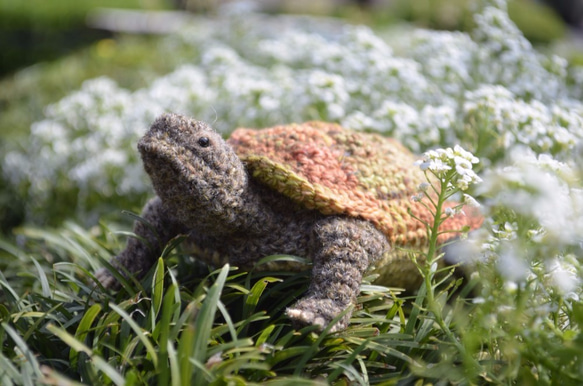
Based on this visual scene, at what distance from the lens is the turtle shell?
1.73 metres

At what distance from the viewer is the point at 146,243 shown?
1955 mm

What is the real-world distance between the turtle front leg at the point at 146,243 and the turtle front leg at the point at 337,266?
0.60 m

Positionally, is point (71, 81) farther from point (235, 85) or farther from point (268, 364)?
point (268, 364)

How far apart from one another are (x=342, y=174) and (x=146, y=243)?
0.76m

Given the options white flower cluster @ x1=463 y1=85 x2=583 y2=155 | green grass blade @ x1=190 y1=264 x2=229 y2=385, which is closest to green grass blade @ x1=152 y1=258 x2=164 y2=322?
green grass blade @ x1=190 y1=264 x2=229 y2=385

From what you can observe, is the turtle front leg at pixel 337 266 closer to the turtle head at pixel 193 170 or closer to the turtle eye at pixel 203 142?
the turtle head at pixel 193 170

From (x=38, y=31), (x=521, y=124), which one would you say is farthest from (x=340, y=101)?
(x=38, y=31)

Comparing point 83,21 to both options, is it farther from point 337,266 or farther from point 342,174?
point 337,266

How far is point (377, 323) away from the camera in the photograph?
1777mm

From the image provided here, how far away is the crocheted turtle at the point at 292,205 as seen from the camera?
162 cm

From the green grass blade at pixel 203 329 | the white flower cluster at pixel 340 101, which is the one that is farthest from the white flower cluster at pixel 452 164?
the white flower cluster at pixel 340 101

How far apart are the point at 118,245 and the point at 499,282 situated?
1.64 m

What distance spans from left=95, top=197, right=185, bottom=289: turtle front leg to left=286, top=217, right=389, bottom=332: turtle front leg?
0.60 meters

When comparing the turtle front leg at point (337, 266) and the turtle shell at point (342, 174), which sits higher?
the turtle shell at point (342, 174)
